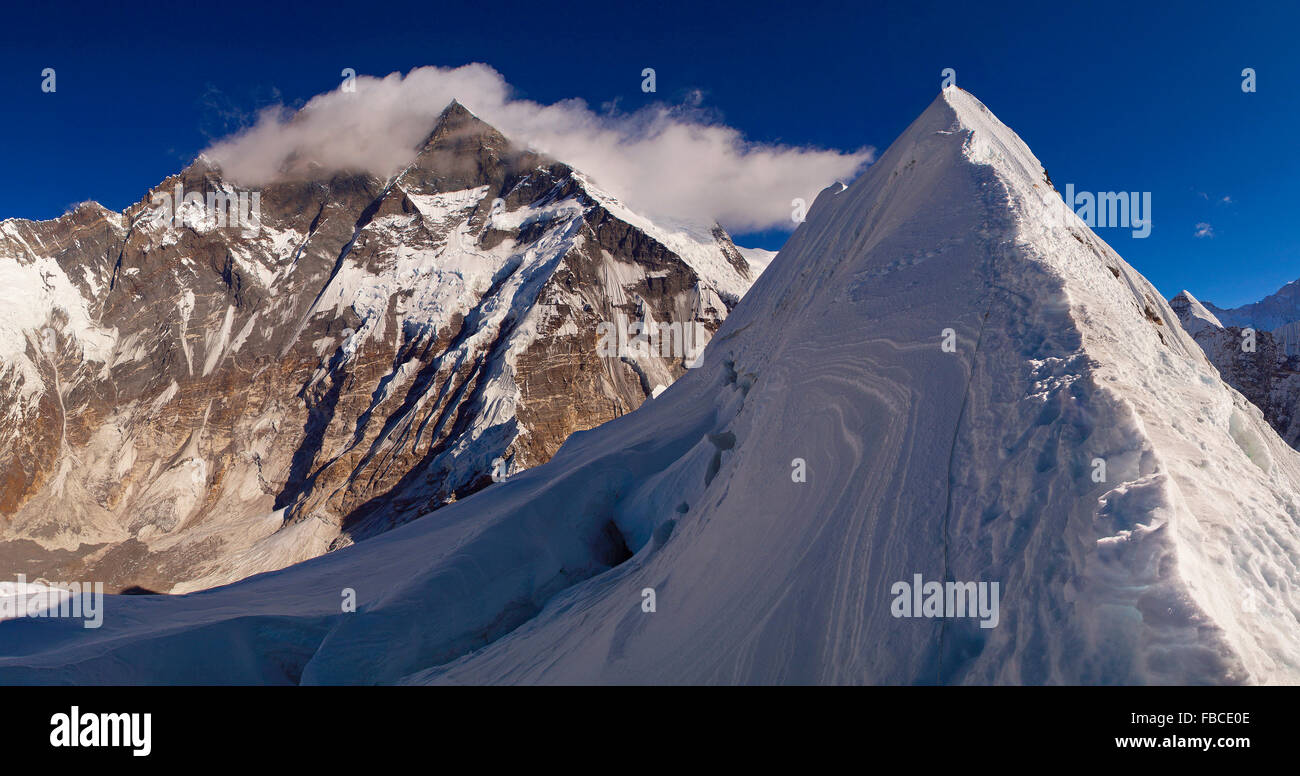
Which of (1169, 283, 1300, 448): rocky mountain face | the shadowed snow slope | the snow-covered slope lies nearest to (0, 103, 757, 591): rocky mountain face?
(1169, 283, 1300, 448): rocky mountain face

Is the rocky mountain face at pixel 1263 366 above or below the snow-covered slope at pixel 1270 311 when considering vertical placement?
below

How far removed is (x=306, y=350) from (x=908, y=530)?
128 m

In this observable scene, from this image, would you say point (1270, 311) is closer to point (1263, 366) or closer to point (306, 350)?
point (1263, 366)

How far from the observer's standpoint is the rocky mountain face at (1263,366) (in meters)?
47.8

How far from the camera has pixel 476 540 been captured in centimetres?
905

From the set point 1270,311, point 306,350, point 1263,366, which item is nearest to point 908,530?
point 1263,366

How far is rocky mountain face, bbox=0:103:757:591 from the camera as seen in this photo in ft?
289

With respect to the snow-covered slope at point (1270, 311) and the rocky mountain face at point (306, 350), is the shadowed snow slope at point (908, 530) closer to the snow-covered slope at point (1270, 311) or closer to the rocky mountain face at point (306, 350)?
the rocky mountain face at point (306, 350)

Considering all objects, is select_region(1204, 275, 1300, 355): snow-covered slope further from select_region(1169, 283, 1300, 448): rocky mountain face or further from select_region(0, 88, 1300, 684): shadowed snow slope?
select_region(0, 88, 1300, 684): shadowed snow slope

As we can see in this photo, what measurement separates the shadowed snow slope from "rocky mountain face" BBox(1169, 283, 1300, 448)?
5603cm

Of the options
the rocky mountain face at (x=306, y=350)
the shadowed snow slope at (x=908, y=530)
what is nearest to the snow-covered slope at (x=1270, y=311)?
the rocky mountain face at (x=306, y=350)

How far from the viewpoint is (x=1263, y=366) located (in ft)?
169

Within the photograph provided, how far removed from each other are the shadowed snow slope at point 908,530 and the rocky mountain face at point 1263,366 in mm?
56034
